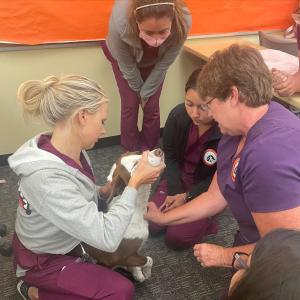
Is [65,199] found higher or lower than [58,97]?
lower

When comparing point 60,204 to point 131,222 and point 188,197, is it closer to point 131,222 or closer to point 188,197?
point 131,222

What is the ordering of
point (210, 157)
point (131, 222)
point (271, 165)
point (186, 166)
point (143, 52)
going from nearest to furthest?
point (271, 165)
point (131, 222)
point (210, 157)
point (186, 166)
point (143, 52)

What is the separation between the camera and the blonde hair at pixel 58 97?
3.75ft

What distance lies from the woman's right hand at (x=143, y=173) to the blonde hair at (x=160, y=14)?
75cm

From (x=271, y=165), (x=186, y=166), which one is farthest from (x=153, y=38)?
(x=271, y=165)

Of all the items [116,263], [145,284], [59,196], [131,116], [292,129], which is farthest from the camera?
[131,116]

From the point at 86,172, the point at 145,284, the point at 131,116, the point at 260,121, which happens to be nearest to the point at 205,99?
the point at 260,121

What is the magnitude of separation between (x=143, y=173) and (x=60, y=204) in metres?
0.29

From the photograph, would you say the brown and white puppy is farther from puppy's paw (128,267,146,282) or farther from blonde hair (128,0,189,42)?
blonde hair (128,0,189,42)

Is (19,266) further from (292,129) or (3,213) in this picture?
(292,129)

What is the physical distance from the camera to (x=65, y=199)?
1.12 metres

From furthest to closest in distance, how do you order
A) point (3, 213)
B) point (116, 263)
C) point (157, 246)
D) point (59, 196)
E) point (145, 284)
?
point (3, 213) → point (157, 246) → point (145, 284) → point (116, 263) → point (59, 196)

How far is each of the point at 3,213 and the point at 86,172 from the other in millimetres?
928

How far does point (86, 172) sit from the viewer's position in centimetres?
133
